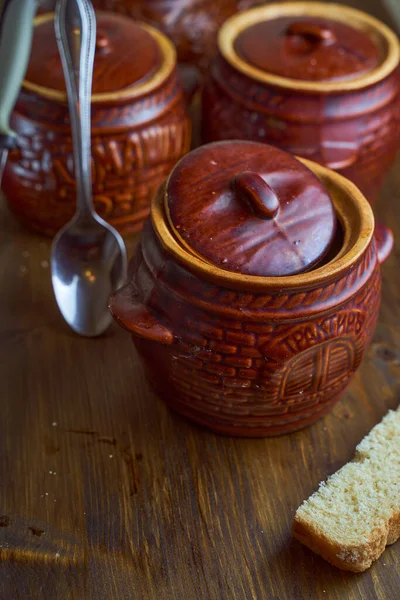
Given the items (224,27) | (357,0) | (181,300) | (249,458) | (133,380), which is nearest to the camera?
(181,300)

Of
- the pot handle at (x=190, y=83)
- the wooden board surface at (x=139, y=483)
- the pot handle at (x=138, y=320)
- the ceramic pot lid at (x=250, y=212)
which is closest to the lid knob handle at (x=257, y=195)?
the ceramic pot lid at (x=250, y=212)

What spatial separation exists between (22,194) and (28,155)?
8 centimetres

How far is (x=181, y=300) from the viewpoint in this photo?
2.86 feet

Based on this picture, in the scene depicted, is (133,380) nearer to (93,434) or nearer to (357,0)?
(93,434)

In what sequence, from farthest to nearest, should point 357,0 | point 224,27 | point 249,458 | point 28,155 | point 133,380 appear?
point 357,0, point 224,27, point 28,155, point 133,380, point 249,458

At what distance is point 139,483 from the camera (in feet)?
3.15

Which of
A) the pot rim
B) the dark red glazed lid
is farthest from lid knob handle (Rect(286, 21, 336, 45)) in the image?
the pot rim

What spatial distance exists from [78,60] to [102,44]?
0.13 meters

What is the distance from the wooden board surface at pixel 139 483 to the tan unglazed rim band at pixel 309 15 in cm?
39

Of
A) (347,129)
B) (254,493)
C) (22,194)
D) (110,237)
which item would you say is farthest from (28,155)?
(254,493)

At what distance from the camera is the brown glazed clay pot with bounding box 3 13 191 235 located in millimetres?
1173

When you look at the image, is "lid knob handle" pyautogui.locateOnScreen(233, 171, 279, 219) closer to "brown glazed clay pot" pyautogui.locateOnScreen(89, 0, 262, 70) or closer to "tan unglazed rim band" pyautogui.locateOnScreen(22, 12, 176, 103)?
"tan unglazed rim band" pyautogui.locateOnScreen(22, 12, 176, 103)

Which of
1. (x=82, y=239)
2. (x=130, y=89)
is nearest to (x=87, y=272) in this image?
(x=82, y=239)

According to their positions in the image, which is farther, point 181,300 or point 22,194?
point 22,194
